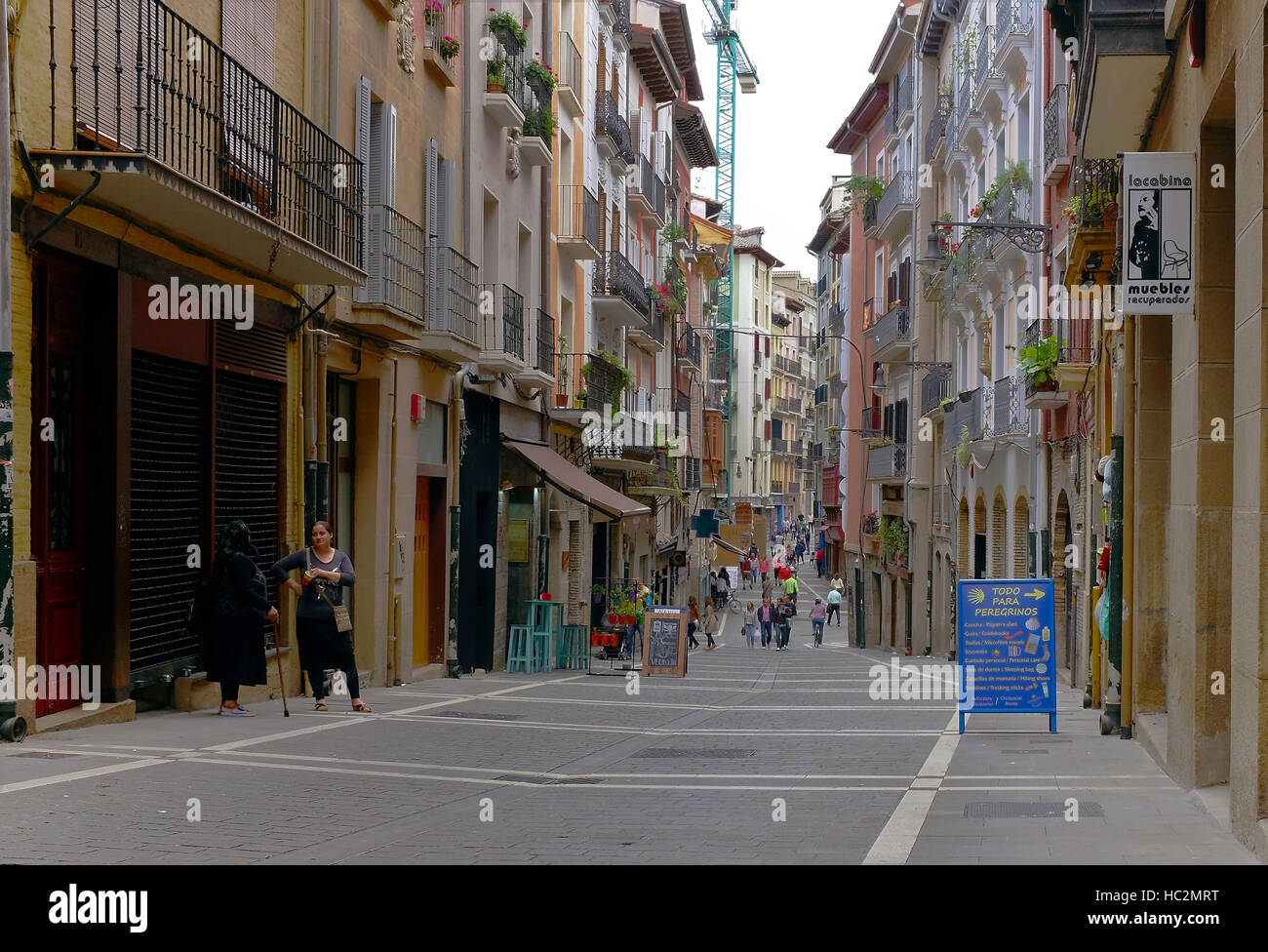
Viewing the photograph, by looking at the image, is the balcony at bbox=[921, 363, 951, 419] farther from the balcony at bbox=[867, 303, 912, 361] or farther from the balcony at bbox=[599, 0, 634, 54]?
the balcony at bbox=[599, 0, 634, 54]

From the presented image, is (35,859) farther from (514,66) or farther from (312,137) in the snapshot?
(514,66)

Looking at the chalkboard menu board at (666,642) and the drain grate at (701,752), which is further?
the chalkboard menu board at (666,642)

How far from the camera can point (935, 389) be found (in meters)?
39.3

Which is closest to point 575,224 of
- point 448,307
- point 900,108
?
point 448,307

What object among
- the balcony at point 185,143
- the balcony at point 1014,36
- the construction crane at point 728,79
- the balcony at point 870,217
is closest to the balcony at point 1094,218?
the balcony at point 185,143

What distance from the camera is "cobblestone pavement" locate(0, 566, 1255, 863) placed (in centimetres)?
748

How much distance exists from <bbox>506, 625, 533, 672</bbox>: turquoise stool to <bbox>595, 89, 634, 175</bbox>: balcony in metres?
14.2

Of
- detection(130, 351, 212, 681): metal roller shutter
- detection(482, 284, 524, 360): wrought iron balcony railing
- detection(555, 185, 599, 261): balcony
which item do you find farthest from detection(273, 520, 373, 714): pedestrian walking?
detection(555, 185, 599, 261): balcony

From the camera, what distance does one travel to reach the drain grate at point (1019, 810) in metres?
8.63

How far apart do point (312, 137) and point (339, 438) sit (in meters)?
3.97

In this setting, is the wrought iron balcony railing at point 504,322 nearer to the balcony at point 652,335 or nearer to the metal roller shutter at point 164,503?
the metal roller shutter at point 164,503

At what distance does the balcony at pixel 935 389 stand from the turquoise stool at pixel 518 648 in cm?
1659

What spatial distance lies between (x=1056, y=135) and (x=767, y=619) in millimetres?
22987
